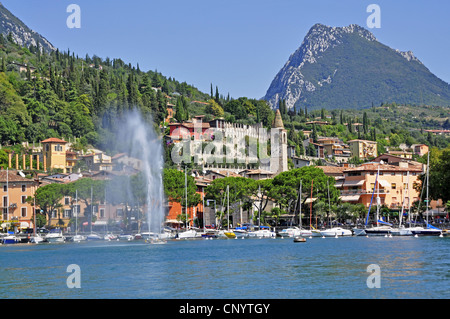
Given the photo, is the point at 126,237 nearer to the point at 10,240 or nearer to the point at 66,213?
the point at 10,240

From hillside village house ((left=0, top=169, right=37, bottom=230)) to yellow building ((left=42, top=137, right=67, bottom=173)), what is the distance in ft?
78.4

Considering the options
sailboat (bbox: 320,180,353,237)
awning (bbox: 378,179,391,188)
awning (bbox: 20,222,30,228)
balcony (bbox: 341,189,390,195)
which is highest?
awning (bbox: 378,179,391,188)

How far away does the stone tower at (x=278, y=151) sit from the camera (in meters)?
125

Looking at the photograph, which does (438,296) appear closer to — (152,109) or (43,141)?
(43,141)

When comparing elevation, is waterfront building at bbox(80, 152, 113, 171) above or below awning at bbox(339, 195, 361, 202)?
above

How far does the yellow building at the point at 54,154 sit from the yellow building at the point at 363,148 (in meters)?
77.4

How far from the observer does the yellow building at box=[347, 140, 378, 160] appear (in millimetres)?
170375

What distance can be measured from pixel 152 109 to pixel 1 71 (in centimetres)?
3225

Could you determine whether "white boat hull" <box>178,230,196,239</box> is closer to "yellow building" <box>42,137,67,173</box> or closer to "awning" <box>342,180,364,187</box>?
"awning" <box>342,180,364,187</box>

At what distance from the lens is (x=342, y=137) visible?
188750mm

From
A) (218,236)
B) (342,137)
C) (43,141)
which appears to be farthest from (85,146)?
(342,137)

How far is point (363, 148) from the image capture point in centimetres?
17212

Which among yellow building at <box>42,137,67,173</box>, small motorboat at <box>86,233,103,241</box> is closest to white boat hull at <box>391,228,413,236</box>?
small motorboat at <box>86,233,103,241</box>

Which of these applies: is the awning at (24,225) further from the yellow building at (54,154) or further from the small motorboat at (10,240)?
the yellow building at (54,154)
